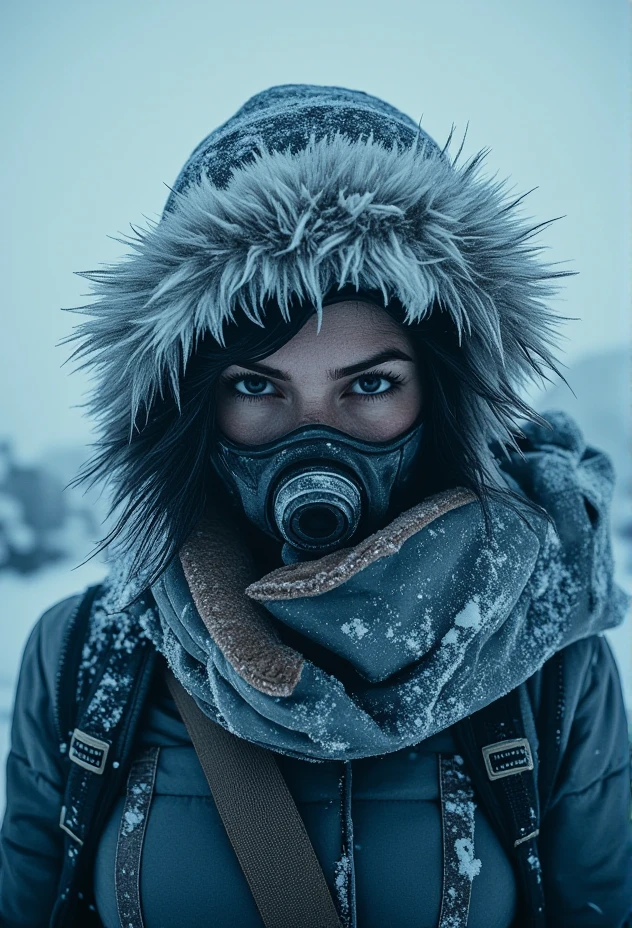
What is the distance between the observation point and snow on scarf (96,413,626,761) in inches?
42.7

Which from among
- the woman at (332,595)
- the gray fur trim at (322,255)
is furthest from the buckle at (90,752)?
the gray fur trim at (322,255)

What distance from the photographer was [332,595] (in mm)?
1112

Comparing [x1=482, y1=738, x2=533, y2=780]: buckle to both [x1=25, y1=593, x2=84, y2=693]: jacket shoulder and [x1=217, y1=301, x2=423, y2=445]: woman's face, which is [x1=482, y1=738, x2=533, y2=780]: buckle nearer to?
[x1=217, y1=301, x2=423, y2=445]: woman's face

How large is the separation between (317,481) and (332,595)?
0.66ft

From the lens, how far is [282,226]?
111 centimetres

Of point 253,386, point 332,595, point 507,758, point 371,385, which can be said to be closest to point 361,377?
point 371,385

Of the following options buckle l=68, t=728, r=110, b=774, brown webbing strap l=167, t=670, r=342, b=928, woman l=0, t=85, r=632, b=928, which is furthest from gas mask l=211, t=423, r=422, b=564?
buckle l=68, t=728, r=110, b=774

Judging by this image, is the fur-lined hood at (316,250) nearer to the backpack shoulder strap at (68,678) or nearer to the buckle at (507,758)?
the backpack shoulder strap at (68,678)

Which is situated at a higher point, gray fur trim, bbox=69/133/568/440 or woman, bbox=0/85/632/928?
gray fur trim, bbox=69/133/568/440

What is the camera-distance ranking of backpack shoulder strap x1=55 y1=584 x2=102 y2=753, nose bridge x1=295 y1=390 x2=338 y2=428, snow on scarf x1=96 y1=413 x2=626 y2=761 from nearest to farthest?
snow on scarf x1=96 y1=413 x2=626 y2=761
nose bridge x1=295 y1=390 x2=338 y2=428
backpack shoulder strap x1=55 y1=584 x2=102 y2=753

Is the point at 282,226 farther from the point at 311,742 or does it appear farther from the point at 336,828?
the point at 336,828

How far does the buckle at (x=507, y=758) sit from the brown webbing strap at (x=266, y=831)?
1.15 feet

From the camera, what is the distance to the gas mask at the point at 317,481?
1.13 m

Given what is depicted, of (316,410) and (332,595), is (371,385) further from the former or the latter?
(332,595)
